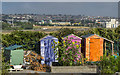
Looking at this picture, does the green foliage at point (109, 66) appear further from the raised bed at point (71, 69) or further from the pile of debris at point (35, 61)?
the pile of debris at point (35, 61)

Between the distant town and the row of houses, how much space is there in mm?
2059

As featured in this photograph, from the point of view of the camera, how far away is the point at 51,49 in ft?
22.5

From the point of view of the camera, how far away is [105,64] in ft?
14.0

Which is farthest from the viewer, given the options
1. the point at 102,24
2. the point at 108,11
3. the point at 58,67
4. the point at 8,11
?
the point at 102,24

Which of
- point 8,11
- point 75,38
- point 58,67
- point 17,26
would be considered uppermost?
point 8,11

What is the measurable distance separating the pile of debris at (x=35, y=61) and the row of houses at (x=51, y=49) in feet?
0.61

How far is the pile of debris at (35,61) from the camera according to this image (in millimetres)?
6375

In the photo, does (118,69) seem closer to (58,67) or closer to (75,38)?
(58,67)

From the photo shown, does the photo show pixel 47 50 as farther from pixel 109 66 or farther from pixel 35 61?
pixel 109 66

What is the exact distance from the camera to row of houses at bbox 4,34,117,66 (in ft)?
21.2

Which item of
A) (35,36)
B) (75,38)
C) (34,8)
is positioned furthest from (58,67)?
(34,8)

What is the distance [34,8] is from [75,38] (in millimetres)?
2770

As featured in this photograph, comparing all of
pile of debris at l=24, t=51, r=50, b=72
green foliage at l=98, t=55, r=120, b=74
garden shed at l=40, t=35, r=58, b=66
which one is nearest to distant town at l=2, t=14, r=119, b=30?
garden shed at l=40, t=35, r=58, b=66

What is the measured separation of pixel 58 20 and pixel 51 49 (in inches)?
135
